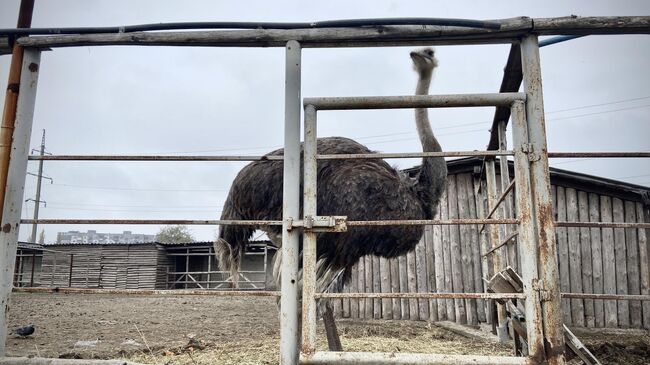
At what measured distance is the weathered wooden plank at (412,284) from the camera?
8.80 m

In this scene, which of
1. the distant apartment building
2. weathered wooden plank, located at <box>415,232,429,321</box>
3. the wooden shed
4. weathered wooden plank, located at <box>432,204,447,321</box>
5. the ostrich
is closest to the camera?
the ostrich

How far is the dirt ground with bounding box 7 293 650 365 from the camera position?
4.62 m

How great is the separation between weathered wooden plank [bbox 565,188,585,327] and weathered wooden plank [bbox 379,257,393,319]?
2.92m

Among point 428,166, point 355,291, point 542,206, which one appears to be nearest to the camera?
point 542,206

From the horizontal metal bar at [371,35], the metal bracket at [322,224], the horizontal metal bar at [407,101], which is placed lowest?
the metal bracket at [322,224]

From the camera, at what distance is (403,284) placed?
895cm

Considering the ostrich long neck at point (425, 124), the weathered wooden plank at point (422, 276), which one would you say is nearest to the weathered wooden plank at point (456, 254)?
the weathered wooden plank at point (422, 276)

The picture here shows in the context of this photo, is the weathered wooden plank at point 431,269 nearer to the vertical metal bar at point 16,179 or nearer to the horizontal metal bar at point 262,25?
the horizontal metal bar at point 262,25

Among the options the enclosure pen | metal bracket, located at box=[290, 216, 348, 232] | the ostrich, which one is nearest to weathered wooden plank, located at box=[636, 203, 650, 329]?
the ostrich

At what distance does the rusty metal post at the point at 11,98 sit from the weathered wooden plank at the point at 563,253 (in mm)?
7573

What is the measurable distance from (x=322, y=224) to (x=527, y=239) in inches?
37.9

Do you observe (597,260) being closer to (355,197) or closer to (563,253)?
(563,253)

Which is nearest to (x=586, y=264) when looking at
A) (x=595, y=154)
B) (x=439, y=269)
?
(x=439, y=269)

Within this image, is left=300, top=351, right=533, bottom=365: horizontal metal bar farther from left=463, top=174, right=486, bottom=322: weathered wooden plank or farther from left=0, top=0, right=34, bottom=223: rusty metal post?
left=463, top=174, right=486, bottom=322: weathered wooden plank
